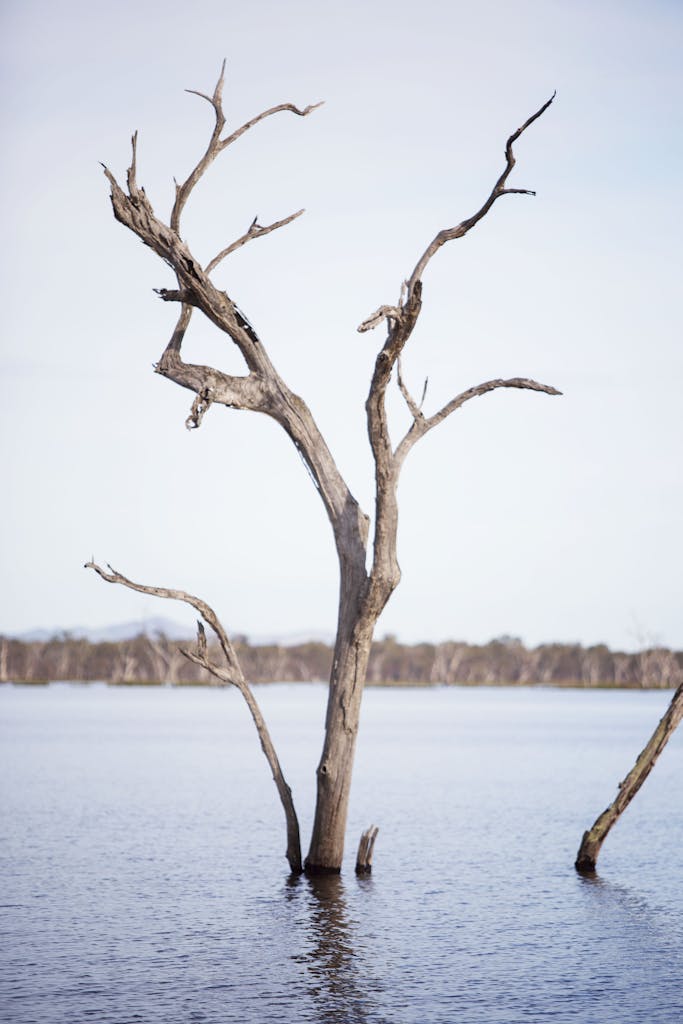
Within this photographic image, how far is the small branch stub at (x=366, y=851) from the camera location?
47.2 feet

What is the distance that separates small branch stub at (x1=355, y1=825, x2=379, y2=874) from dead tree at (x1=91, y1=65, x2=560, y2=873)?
134 centimetres

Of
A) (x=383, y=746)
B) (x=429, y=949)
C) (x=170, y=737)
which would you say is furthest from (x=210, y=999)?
(x=170, y=737)

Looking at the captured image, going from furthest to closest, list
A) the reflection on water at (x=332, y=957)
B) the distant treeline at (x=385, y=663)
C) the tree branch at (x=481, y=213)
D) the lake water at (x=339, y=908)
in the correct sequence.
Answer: the distant treeline at (x=385, y=663) → the tree branch at (x=481, y=213) → the lake water at (x=339, y=908) → the reflection on water at (x=332, y=957)

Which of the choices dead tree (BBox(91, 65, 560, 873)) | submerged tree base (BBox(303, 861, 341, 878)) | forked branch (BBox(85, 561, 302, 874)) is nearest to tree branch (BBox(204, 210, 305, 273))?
dead tree (BBox(91, 65, 560, 873))

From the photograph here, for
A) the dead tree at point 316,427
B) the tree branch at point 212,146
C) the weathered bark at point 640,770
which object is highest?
the tree branch at point 212,146

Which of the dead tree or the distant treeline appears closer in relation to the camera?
the dead tree

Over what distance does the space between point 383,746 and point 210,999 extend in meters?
36.3

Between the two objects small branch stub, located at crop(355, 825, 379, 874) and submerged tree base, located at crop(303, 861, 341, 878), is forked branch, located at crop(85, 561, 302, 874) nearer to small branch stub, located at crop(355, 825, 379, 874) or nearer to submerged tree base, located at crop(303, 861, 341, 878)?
submerged tree base, located at crop(303, 861, 341, 878)

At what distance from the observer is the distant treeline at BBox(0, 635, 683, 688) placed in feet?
514

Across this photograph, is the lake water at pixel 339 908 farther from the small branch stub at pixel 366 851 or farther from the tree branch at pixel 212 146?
the tree branch at pixel 212 146

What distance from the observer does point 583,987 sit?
9.42m

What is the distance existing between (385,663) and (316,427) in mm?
167285

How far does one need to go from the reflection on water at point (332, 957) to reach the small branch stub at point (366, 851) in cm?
30

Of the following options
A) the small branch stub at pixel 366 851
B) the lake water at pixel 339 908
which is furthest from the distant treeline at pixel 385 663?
the small branch stub at pixel 366 851
